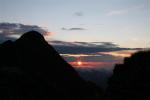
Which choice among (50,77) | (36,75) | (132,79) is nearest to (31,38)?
(50,77)

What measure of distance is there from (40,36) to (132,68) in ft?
371

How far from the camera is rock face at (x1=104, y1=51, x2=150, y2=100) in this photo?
3544 centimetres

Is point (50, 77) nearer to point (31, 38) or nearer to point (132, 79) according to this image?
point (31, 38)

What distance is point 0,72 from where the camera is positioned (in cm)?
8581

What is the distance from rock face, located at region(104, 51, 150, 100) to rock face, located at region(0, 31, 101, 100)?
41.6 metres

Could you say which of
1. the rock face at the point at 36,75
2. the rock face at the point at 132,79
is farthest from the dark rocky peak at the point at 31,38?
the rock face at the point at 132,79

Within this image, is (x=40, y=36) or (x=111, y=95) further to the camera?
(x=40, y=36)

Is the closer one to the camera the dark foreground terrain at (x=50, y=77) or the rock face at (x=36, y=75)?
the dark foreground terrain at (x=50, y=77)

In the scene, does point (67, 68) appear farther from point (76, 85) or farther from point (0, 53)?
point (0, 53)

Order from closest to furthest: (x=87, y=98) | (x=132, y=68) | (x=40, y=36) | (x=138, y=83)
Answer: (x=138, y=83) < (x=132, y=68) < (x=87, y=98) < (x=40, y=36)

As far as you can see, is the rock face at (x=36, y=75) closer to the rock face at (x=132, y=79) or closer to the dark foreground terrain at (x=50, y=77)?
the dark foreground terrain at (x=50, y=77)

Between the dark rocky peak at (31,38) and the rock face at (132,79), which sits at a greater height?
the dark rocky peak at (31,38)

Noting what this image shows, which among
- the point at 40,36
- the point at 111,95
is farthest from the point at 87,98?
the point at 111,95

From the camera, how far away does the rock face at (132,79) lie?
116 feet
